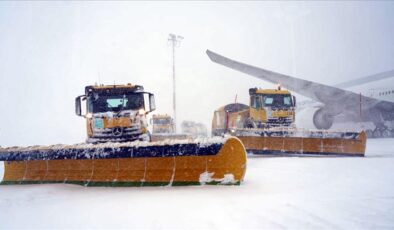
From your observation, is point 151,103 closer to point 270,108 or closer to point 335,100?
point 270,108

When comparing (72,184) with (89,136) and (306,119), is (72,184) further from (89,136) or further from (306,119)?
(306,119)

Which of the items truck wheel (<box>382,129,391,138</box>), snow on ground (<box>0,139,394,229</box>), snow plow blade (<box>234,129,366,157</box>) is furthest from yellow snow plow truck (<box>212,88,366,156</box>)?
truck wheel (<box>382,129,391,138</box>)

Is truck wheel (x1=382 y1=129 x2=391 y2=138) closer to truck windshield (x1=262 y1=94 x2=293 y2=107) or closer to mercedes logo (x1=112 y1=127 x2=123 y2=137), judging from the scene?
truck windshield (x1=262 y1=94 x2=293 y2=107)

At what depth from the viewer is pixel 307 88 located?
72.6 ft

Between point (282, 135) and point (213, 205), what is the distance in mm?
7798

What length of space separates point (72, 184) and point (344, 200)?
4979 mm

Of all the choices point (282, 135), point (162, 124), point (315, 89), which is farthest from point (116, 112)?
point (315, 89)

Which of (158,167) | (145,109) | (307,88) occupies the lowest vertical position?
(158,167)

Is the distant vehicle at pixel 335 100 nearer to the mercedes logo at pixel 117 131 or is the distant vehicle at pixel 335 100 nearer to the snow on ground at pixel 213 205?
the mercedes logo at pixel 117 131

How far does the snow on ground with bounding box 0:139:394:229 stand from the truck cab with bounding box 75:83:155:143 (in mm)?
2787

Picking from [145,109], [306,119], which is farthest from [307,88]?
[145,109]

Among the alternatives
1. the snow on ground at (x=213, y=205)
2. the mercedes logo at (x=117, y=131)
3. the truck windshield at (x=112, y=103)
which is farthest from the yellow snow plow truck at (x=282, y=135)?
the snow on ground at (x=213, y=205)

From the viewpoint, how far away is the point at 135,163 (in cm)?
589

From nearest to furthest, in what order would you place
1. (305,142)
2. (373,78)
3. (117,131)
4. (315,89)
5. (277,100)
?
(117,131), (305,142), (277,100), (315,89), (373,78)
